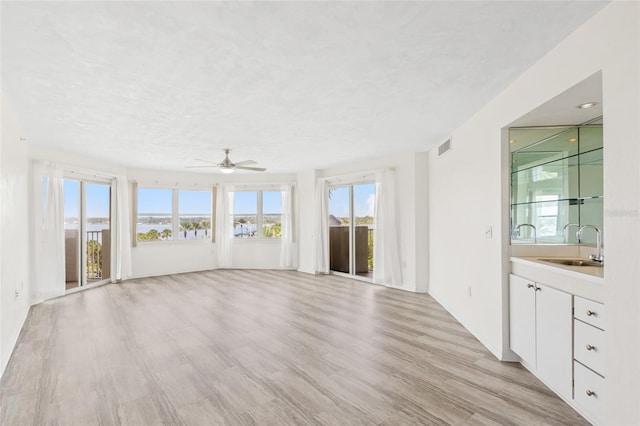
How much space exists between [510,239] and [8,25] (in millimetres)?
3919

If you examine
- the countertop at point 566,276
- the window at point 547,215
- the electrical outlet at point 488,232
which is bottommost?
the countertop at point 566,276

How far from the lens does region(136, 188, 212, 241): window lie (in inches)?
262

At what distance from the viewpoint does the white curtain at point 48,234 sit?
4.52 metres

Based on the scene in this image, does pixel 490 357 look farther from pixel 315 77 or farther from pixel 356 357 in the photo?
pixel 315 77

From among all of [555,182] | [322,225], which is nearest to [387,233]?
[322,225]

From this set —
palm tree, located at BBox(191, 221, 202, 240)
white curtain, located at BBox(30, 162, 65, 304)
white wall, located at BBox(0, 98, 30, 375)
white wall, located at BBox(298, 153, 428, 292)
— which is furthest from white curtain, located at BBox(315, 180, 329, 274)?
white wall, located at BBox(0, 98, 30, 375)

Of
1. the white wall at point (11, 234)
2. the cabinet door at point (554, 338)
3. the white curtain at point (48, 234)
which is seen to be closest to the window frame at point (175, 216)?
the white curtain at point (48, 234)

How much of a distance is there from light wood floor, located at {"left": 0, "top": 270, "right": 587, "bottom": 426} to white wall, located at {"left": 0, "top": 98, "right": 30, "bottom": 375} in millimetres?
247

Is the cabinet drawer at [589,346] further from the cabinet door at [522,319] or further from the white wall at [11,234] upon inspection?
the white wall at [11,234]

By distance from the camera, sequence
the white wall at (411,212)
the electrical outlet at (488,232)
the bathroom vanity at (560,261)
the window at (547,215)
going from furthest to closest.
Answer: the white wall at (411,212) < the window at (547,215) < the electrical outlet at (488,232) < the bathroom vanity at (560,261)

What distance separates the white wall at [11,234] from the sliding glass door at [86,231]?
4.51 ft

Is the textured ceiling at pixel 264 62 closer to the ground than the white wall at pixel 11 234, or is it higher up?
higher up

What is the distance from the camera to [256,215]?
298 inches

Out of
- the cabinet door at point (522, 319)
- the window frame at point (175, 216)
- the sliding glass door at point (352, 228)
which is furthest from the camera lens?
the window frame at point (175, 216)
